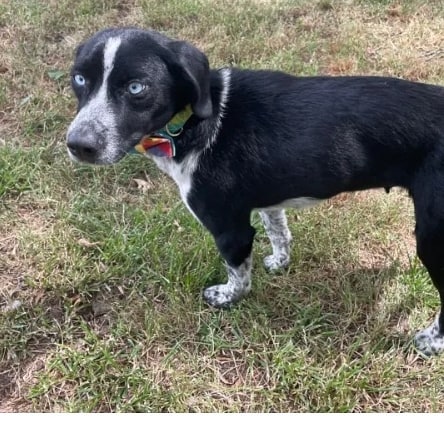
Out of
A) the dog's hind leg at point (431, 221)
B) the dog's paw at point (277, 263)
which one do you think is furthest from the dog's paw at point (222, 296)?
the dog's hind leg at point (431, 221)

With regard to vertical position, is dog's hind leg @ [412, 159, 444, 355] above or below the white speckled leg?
above

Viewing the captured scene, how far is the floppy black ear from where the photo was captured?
243 centimetres

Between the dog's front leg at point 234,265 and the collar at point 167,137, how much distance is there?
0.47 meters

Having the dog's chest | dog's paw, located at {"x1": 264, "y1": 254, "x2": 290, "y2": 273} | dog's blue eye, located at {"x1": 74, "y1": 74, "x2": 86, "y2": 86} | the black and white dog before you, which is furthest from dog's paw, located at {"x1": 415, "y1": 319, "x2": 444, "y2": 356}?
dog's blue eye, located at {"x1": 74, "y1": 74, "x2": 86, "y2": 86}

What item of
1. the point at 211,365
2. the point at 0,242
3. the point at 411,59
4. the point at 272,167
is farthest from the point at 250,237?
the point at 411,59

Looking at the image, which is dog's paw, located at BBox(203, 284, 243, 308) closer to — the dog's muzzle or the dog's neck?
the dog's neck

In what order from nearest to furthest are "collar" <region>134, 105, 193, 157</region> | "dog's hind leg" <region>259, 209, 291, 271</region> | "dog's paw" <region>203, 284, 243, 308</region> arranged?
"collar" <region>134, 105, 193, 157</region>, "dog's paw" <region>203, 284, 243, 308</region>, "dog's hind leg" <region>259, 209, 291, 271</region>

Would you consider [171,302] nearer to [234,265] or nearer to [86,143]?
[234,265]

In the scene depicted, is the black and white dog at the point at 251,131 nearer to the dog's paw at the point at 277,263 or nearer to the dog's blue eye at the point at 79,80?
the dog's blue eye at the point at 79,80

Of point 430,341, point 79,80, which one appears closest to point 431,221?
point 430,341

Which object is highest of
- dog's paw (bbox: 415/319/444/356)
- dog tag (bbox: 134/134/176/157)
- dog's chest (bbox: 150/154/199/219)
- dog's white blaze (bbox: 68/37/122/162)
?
dog's white blaze (bbox: 68/37/122/162)

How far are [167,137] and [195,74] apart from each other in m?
0.34

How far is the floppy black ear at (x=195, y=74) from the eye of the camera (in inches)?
95.6

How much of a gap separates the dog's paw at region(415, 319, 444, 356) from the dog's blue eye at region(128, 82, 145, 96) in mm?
1730
